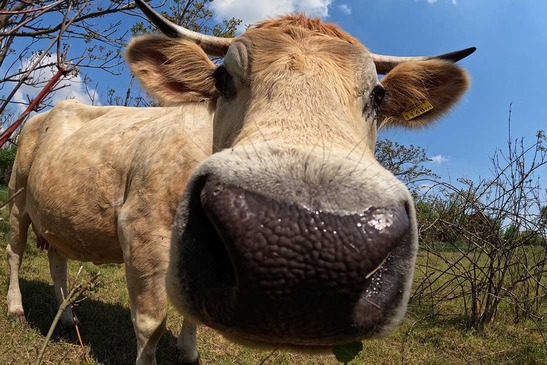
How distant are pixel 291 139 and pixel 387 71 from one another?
6.74ft

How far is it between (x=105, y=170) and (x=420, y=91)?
2.81m

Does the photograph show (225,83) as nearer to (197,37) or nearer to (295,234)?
(197,37)

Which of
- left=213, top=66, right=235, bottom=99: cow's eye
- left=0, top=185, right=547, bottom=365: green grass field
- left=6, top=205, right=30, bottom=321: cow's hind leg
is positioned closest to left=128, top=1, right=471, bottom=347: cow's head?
left=213, top=66, right=235, bottom=99: cow's eye

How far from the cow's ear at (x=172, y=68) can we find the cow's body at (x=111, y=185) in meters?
0.17

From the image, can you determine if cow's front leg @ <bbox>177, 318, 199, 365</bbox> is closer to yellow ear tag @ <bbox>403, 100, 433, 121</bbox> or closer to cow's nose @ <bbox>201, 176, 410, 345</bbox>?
yellow ear tag @ <bbox>403, 100, 433, 121</bbox>

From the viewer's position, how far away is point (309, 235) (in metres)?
1.50

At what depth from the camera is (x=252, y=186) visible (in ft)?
5.37

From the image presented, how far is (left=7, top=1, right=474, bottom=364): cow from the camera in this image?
1.54 meters

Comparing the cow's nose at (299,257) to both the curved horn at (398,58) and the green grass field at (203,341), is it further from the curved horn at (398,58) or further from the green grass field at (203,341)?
the green grass field at (203,341)

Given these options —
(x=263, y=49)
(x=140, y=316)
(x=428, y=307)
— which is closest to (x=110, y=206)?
(x=140, y=316)

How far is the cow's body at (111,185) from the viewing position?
3.54 m

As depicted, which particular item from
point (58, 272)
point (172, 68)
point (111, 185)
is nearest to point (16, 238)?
point (58, 272)

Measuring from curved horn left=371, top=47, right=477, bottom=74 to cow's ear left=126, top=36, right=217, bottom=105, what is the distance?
1.28m

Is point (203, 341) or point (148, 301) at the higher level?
point (148, 301)
